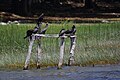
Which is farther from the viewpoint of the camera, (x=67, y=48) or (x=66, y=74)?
(x=67, y=48)

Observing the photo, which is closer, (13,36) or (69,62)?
(69,62)

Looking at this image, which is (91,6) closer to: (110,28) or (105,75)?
(110,28)

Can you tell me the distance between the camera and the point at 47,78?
53.4 feet

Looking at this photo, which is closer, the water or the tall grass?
the water

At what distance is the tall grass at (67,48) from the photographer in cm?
1870

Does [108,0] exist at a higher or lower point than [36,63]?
lower

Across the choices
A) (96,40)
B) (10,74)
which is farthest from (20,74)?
(96,40)

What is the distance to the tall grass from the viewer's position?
18703mm

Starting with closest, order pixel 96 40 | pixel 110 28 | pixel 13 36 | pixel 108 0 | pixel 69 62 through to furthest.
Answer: pixel 69 62, pixel 13 36, pixel 96 40, pixel 110 28, pixel 108 0

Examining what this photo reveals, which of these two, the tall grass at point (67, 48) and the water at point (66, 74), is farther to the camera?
the tall grass at point (67, 48)

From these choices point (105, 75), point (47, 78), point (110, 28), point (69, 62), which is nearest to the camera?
point (47, 78)

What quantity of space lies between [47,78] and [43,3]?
3035 centimetres

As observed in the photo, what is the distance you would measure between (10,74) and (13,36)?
140 inches

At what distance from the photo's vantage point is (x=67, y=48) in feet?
67.0
